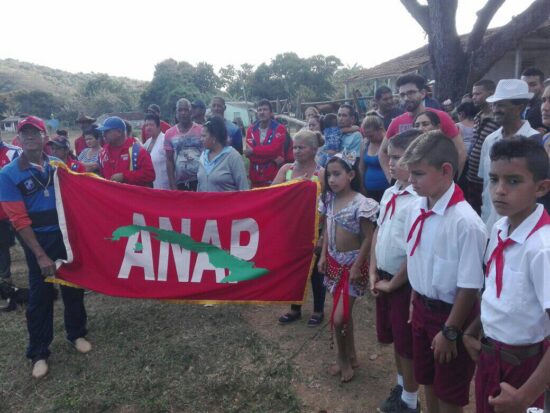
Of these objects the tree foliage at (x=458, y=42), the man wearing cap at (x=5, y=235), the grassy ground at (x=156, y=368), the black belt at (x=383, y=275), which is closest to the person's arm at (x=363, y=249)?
the black belt at (x=383, y=275)

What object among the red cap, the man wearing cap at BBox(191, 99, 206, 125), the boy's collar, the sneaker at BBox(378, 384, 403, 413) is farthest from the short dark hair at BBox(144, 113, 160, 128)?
the boy's collar

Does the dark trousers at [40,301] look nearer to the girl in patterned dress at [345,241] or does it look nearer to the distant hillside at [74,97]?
the girl in patterned dress at [345,241]

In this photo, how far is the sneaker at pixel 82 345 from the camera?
156 inches

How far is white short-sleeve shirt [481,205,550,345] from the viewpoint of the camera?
161cm

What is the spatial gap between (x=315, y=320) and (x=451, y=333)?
2323 mm

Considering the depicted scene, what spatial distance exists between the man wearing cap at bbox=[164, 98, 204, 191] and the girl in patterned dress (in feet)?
8.57

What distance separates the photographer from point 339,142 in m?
5.47

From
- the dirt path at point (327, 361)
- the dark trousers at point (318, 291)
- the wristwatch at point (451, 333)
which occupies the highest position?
the wristwatch at point (451, 333)

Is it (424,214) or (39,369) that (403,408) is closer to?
(424,214)

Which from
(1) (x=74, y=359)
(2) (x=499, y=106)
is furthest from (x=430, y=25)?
(1) (x=74, y=359)

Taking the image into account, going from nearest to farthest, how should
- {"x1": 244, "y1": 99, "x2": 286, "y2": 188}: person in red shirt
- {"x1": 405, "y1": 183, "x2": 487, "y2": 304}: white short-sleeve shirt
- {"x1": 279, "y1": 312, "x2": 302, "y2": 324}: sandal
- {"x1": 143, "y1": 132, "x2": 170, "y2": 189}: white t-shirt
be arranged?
{"x1": 405, "y1": 183, "x2": 487, "y2": 304}: white short-sleeve shirt
{"x1": 279, "y1": 312, "x2": 302, "y2": 324}: sandal
{"x1": 244, "y1": 99, "x2": 286, "y2": 188}: person in red shirt
{"x1": 143, "y1": 132, "x2": 170, "y2": 189}: white t-shirt

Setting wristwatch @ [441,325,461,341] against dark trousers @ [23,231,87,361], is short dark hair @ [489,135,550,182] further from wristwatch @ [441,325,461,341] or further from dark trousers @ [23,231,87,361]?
dark trousers @ [23,231,87,361]

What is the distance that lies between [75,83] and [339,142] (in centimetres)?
12816

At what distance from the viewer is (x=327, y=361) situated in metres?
3.67
